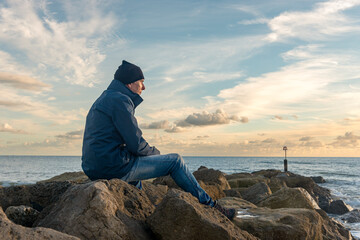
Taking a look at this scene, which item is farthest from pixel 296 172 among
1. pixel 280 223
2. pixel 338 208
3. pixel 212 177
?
pixel 280 223

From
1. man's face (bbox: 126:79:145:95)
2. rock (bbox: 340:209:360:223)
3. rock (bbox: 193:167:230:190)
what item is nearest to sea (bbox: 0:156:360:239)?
rock (bbox: 340:209:360:223)

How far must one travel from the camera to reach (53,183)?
4.75 m

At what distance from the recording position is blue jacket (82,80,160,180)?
168 inches

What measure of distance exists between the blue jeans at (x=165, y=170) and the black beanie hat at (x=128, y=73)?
1.14m

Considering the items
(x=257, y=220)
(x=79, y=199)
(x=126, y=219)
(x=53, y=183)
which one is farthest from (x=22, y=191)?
(x=257, y=220)

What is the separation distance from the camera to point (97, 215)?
134 inches

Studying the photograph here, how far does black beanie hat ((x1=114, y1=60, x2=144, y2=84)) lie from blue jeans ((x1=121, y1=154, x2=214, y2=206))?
114 cm

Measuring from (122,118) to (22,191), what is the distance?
184cm

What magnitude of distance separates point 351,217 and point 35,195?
38.5 feet

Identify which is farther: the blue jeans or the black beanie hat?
the black beanie hat

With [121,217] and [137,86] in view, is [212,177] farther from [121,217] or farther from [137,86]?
[121,217]

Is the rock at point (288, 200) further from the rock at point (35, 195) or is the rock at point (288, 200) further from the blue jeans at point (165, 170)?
the rock at point (35, 195)

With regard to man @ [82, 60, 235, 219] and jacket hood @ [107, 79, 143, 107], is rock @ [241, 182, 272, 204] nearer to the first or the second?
man @ [82, 60, 235, 219]

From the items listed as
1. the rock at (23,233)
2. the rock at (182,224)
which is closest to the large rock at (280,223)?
the rock at (182,224)
